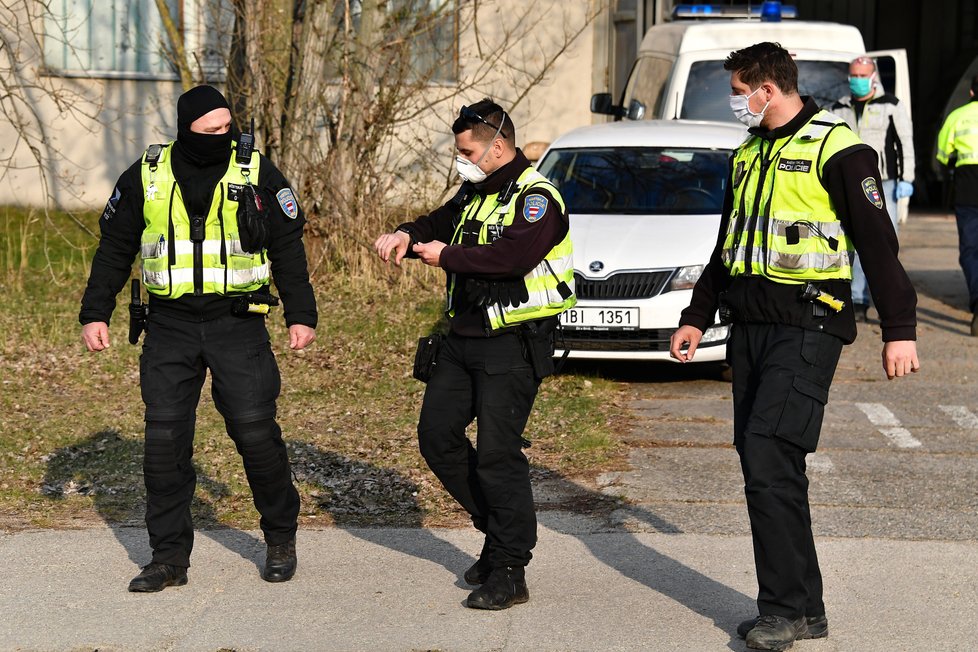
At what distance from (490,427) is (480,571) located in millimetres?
577

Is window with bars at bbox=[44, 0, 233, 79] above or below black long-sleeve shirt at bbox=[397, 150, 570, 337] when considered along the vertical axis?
above

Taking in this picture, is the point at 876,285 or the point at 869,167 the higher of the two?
the point at 869,167

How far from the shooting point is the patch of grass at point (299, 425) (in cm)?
627

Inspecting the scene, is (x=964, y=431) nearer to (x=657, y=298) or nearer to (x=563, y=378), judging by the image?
(x=657, y=298)

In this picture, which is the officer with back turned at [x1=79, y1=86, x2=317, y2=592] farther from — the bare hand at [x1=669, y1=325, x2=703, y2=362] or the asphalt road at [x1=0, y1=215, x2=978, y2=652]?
the bare hand at [x1=669, y1=325, x2=703, y2=362]

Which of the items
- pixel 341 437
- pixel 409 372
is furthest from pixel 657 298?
pixel 341 437

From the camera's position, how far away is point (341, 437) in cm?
741

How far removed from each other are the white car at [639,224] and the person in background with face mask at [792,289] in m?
3.73

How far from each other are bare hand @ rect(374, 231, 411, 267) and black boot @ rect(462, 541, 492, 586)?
1.07 m

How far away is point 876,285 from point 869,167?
1.17 feet

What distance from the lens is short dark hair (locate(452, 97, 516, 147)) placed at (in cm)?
474

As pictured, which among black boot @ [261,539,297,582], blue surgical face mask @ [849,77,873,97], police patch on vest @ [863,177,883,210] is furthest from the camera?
blue surgical face mask @ [849,77,873,97]

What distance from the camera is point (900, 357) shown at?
4.27m

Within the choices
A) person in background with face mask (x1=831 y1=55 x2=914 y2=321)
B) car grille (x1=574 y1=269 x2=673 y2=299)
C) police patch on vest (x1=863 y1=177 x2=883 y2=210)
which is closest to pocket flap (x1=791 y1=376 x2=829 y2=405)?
police patch on vest (x1=863 y1=177 x2=883 y2=210)
